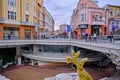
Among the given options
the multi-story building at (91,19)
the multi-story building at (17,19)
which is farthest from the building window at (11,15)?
the multi-story building at (91,19)

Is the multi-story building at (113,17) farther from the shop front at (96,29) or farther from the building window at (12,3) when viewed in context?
the building window at (12,3)

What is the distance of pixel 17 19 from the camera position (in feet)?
111

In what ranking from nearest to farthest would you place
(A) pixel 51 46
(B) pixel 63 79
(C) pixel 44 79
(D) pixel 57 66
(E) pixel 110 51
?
(E) pixel 110 51, (B) pixel 63 79, (C) pixel 44 79, (D) pixel 57 66, (A) pixel 51 46

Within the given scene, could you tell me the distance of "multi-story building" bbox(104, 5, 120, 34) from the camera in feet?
116

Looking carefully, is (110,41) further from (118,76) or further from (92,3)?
(92,3)

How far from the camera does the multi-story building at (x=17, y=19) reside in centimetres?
3188

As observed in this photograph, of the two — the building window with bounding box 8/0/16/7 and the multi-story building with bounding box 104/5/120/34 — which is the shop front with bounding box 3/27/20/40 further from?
the multi-story building with bounding box 104/5/120/34

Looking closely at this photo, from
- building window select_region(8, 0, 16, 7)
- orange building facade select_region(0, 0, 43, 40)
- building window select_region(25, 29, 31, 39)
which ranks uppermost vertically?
building window select_region(8, 0, 16, 7)

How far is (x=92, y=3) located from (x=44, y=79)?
22.5 metres

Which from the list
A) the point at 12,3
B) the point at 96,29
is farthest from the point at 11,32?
the point at 96,29

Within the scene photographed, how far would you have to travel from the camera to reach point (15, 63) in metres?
28.2

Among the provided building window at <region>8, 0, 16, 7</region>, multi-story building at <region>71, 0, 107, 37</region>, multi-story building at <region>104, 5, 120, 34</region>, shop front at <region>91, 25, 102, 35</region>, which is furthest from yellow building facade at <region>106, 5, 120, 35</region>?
building window at <region>8, 0, 16, 7</region>

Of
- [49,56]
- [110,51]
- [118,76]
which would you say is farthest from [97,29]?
[110,51]

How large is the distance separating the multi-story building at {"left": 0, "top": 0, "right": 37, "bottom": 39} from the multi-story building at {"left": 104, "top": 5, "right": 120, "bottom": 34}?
17.5m
